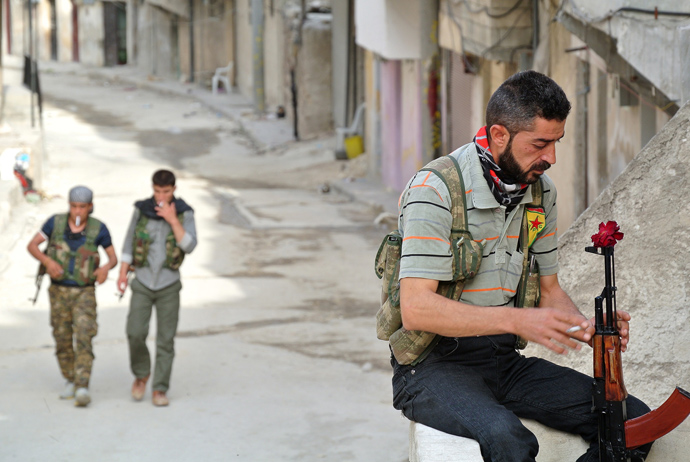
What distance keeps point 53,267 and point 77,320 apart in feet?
1.23

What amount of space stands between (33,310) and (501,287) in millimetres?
6654

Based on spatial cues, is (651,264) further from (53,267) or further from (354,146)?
(354,146)

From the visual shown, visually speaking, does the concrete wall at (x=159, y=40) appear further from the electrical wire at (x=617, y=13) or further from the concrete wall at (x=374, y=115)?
the electrical wire at (x=617, y=13)

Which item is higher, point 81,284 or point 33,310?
point 81,284

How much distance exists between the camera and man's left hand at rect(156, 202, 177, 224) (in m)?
6.36

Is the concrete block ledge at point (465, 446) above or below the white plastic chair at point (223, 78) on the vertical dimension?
above

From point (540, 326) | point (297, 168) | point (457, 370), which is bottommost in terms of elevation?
point (297, 168)

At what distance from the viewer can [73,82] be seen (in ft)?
109

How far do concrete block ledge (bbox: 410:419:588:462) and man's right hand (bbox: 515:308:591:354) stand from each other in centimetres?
38

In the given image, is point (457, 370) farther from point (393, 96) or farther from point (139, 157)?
point (139, 157)

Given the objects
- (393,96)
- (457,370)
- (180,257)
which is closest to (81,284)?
(180,257)

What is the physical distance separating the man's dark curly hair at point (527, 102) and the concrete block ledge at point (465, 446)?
36.0 inches

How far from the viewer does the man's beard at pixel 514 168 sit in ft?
9.53

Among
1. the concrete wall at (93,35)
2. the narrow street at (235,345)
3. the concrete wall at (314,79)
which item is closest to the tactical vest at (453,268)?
the narrow street at (235,345)
